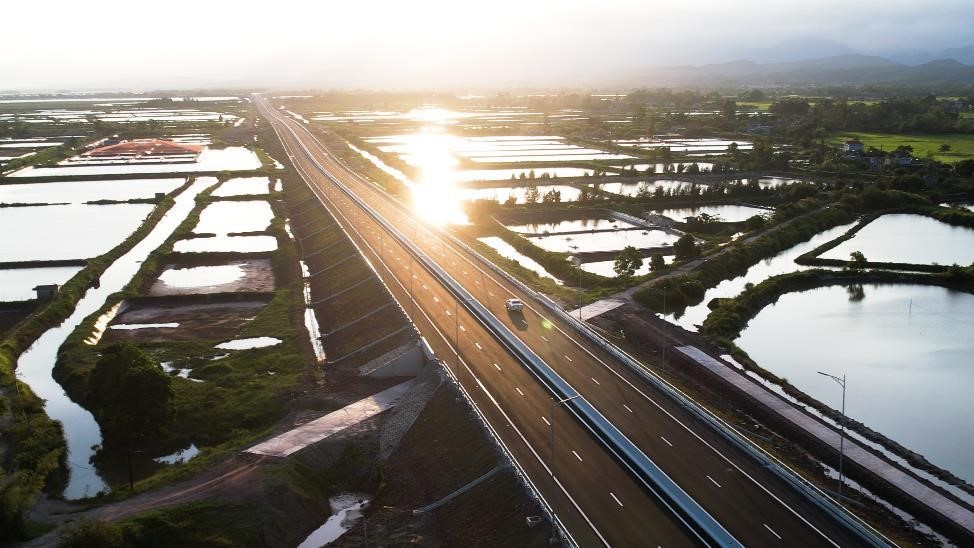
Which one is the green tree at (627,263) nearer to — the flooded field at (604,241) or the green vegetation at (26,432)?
the flooded field at (604,241)

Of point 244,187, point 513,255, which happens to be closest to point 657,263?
point 513,255

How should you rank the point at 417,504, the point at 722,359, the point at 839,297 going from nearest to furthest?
Result: the point at 417,504, the point at 722,359, the point at 839,297

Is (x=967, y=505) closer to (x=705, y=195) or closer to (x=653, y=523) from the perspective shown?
(x=653, y=523)

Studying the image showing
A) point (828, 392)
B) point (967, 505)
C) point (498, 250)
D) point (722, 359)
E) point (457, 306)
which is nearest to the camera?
point (967, 505)

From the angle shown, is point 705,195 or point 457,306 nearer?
point 457,306

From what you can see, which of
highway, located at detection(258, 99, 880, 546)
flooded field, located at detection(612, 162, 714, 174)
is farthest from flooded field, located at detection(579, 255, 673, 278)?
flooded field, located at detection(612, 162, 714, 174)

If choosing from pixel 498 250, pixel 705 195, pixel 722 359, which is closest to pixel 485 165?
pixel 705 195
